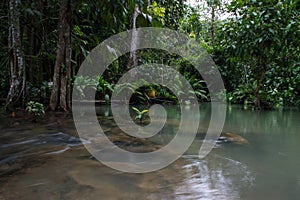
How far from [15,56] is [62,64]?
872mm

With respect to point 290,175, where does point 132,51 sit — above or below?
above

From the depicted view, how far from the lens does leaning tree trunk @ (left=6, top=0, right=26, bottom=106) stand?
4.92m

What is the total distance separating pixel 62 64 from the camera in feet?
17.7

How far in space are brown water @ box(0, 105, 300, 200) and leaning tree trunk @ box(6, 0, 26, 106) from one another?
1890 millimetres

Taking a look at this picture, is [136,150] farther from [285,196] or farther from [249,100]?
[249,100]

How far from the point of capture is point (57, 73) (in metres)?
5.33

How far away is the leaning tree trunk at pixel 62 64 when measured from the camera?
533cm

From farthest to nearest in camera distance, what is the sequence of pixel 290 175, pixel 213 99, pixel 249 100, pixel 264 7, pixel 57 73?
pixel 213 99 < pixel 249 100 < pixel 264 7 < pixel 57 73 < pixel 290 175

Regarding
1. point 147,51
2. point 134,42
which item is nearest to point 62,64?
point 134,42

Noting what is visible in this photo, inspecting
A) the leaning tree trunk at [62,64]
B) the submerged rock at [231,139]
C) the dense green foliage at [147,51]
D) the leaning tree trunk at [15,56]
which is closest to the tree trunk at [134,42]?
the dense green foliage at [147,51]

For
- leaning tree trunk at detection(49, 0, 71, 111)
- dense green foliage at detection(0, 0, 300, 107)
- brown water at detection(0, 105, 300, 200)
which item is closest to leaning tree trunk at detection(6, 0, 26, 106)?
dense green foliage at detection(0, 0, 300, 107)

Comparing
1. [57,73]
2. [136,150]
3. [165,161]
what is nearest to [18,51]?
[57,73]

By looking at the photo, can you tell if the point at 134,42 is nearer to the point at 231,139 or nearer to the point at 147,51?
the point at 147,51

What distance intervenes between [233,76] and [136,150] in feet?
37.3
